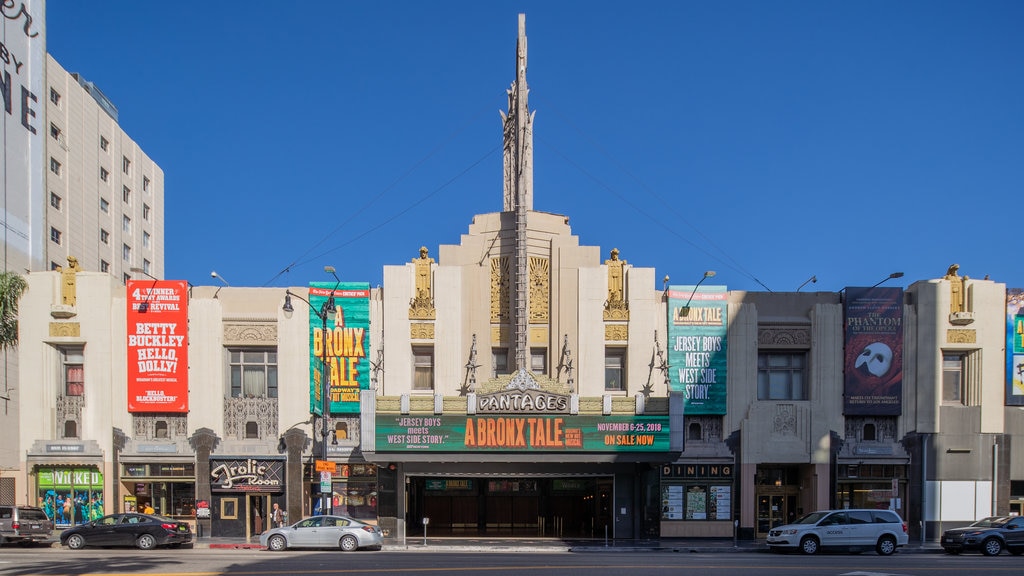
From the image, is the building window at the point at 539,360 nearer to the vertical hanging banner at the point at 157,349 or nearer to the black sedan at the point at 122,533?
the vertical hanging banner at the point at 157,349

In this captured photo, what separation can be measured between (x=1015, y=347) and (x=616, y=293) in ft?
55.2

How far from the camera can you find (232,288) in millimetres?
35344

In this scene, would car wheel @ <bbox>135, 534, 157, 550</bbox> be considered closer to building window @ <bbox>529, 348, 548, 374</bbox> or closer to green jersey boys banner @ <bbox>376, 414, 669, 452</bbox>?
green jersey boys banner @ <bbox>376, 414, 669, 452</bbox>

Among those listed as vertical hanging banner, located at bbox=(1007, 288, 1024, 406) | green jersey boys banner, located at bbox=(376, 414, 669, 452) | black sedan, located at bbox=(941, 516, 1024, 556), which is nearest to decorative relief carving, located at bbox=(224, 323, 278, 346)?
green jersey boys banner, located at bbox=(376, 414, 669, 452)

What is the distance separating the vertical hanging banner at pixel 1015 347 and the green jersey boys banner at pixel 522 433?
15.1m

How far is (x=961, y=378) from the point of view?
3522cm

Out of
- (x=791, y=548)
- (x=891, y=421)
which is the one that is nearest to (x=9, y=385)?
(x=791, y=548)

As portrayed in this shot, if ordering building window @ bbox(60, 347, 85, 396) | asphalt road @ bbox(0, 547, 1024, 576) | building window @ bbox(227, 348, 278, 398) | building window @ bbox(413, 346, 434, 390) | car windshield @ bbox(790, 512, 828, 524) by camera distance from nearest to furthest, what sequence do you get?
asphalt road @ bbox(0, 547, 1024, 576), car windshield @ bbox(790, 512, 828, 524), building window @ bbox(60, 347, 85, 396), building window @ bbox(227, 348, 278, 398), building window @ bbox(413, 346, 434, 390)

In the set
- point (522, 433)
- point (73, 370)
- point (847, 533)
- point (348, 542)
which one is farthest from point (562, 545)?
point (73, 370)

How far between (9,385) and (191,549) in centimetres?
1422

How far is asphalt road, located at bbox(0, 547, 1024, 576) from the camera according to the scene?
21.4 metres

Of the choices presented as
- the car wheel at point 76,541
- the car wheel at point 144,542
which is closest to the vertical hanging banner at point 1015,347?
the car wheel at point 144,542

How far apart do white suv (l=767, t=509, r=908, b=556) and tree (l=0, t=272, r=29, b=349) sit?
28491 mm

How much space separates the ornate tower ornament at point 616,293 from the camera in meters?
35.1
